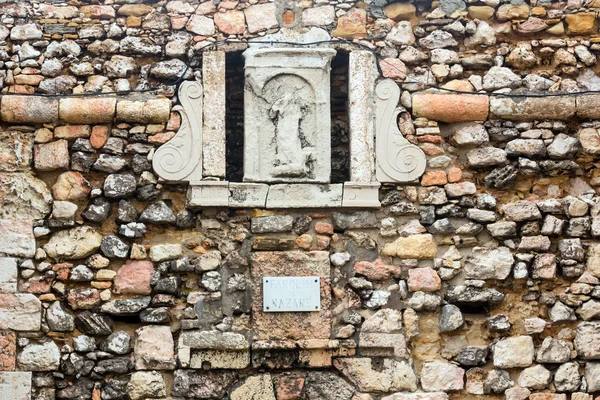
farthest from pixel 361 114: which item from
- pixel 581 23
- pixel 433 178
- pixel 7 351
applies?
pixel 7 351

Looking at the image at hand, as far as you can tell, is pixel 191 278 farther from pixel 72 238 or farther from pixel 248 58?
pixel 248 58

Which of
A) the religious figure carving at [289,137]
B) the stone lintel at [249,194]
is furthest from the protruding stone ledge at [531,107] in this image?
the stone lintel at [249,194]

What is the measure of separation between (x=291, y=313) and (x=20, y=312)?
1641mm

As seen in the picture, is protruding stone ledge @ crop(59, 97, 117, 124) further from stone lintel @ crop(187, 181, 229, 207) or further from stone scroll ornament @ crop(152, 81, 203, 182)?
stone lintel @ crop(187, 181, 229, 207)

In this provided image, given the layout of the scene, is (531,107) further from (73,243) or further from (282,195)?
(73,243)

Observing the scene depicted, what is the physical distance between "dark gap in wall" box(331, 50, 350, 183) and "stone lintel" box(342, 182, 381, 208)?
0.31 m

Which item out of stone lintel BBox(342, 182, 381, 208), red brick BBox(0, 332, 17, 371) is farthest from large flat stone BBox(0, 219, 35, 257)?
stone lintel BBox(342, 182, 381, 208)

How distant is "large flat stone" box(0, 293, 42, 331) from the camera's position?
5.78m

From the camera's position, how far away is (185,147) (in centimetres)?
598

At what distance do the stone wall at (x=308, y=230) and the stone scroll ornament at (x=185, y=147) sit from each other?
64 mm

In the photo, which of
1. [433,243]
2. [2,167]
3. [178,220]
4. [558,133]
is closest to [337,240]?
[433,243]

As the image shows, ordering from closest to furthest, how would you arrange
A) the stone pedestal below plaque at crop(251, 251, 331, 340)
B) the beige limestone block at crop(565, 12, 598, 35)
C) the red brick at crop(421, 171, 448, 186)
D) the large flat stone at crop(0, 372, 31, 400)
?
the large flat stone at crop(0, 372, 31, 400), the stone pedestal below plaque at crop(251, 251, 331, 340), the red brick at crop(421, 171, 448, 186), the beige limestone block at crop(565, 12, 598, 35)

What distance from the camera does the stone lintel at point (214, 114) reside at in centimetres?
598

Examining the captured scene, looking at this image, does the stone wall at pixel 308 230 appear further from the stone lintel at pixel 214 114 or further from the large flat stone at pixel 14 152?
the stone lintel at pixel 214 114
